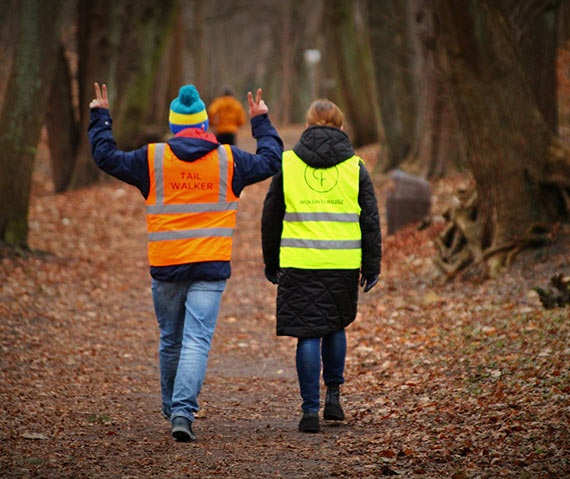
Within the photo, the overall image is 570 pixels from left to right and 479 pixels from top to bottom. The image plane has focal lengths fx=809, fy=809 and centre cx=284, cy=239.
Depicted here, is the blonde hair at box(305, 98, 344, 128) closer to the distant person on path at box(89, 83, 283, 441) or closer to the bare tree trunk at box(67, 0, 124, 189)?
the distant person on path at box(89, 83, 283, 441)

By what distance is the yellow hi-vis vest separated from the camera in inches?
202

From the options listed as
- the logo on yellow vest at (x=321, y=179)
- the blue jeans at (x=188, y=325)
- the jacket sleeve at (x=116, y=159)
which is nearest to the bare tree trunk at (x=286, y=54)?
the logo on yellow vest at (x=321, y=179)

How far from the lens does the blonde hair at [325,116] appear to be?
526 centimetres

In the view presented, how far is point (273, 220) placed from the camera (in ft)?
17.3

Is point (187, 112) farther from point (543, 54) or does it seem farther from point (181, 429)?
point (543, 54)

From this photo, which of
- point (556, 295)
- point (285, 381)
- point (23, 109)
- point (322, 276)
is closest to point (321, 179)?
point (322, 276)

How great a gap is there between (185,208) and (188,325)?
28.4 inches

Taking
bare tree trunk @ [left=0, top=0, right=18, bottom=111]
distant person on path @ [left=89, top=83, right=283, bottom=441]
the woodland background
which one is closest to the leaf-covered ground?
the woodland background

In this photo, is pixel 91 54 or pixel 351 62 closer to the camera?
pixel 91 54

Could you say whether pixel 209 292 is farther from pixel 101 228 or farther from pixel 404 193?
pixel 101 228

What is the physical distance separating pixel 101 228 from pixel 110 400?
31.6 feet

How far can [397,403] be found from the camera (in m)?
5.83

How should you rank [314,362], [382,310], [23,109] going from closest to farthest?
[314,362], [382,310], [23,109]

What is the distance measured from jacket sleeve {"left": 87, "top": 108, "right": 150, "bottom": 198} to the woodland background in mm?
1621
